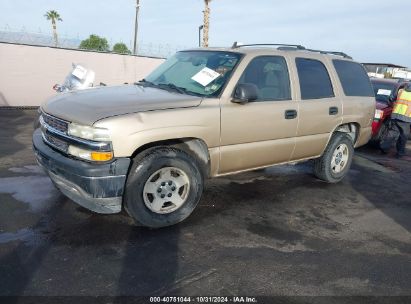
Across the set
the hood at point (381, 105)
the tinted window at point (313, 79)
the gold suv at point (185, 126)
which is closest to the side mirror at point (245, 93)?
the gold suv at point (185, 126)

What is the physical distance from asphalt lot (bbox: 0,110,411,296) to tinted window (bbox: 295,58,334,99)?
4.74 ft

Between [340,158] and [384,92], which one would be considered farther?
[384,92]

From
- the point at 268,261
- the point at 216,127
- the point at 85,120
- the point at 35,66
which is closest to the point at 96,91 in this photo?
the point at 85,120

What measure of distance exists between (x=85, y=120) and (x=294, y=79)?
280 cm

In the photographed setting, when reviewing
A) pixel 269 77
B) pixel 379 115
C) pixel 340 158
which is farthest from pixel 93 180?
pixel 379 115

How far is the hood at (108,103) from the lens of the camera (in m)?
3.62

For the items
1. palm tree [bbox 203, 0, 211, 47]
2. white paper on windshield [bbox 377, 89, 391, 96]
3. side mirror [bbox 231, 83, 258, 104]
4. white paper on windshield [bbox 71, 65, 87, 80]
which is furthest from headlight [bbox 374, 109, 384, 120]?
palm tree [bbox 203, 0, 211, 47]

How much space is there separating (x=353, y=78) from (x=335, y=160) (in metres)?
1.34

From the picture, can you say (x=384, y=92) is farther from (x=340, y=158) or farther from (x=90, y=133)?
(x=90, y=133)

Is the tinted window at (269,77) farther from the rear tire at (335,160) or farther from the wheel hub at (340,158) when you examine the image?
the wheel hub at (340,158)

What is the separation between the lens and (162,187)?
4.04 metres

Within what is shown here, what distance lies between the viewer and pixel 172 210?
413 cm

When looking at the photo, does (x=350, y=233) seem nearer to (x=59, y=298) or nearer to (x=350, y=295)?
(x=350, y=295)

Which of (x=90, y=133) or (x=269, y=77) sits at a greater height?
(x=269, y=77)
